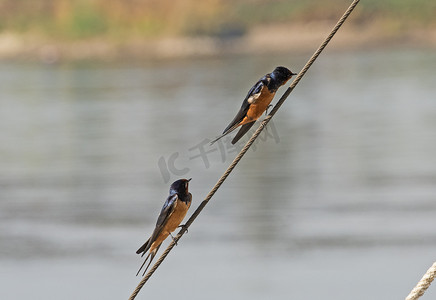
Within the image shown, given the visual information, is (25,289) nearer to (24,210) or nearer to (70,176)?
(24,210)

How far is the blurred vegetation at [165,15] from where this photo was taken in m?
88.2

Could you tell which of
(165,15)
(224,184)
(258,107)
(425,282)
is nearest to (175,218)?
(258,107)

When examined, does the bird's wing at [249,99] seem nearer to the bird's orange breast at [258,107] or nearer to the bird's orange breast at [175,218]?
the bird's orange breast at [258,107]

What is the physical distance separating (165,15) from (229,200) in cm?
7620

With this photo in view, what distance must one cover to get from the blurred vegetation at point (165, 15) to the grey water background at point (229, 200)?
45166 millimetres

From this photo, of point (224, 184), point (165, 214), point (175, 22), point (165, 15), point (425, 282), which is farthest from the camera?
point (165, 15)

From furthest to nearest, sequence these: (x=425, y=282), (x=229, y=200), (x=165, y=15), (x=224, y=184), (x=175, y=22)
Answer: (x=165, y=15) < (x=175, y=22) < (x=224, y=184) < (x=229, y=200) < (x=425, y=282)

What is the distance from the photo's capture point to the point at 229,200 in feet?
64.4

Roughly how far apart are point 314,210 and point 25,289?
241 inches

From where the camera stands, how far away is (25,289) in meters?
13.8

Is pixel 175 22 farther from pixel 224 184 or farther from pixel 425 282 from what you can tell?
pixel 425 282

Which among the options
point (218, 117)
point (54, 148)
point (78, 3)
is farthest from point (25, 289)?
point (78, 3)

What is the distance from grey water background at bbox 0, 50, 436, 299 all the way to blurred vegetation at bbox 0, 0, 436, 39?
45166mm

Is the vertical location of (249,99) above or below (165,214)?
above
